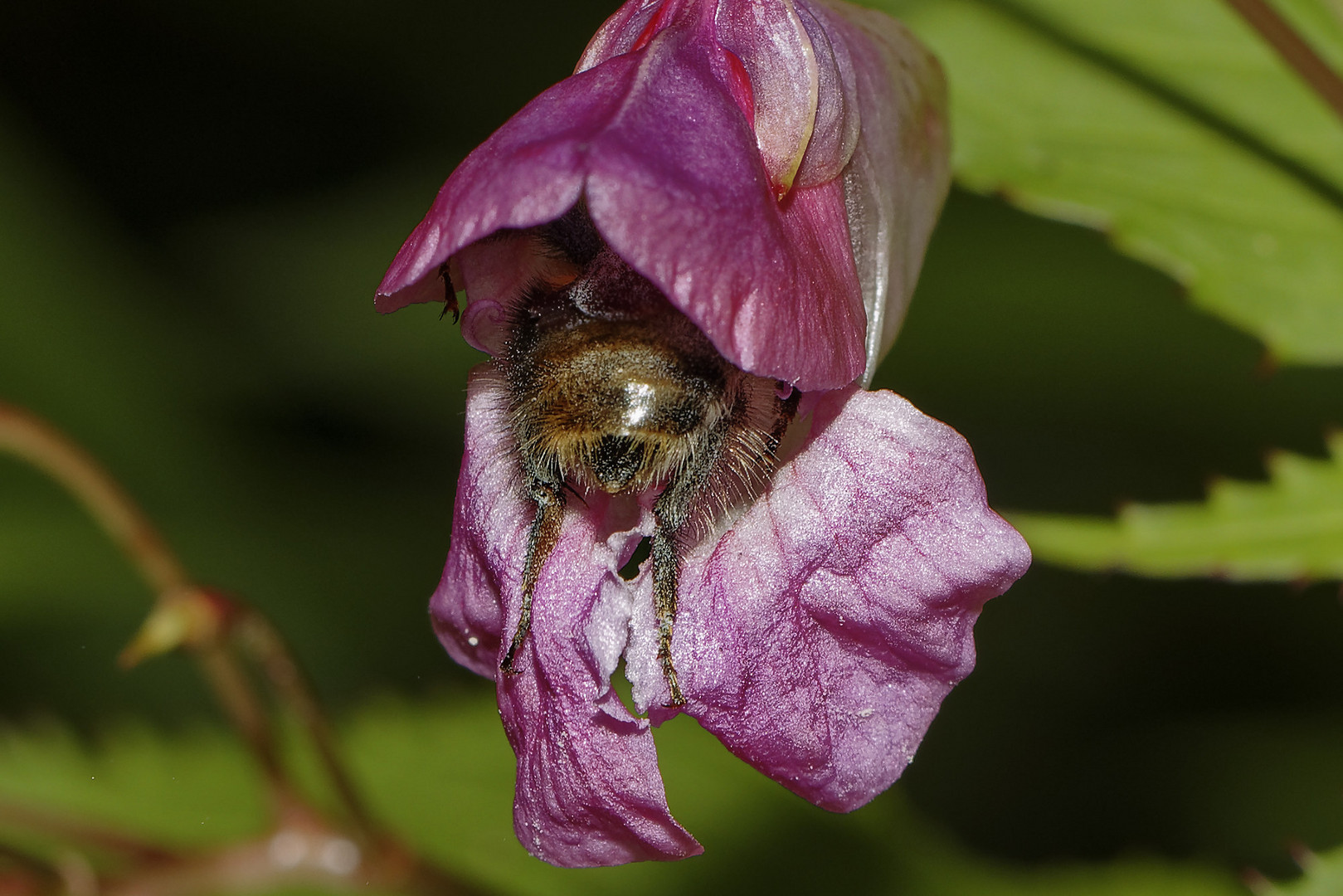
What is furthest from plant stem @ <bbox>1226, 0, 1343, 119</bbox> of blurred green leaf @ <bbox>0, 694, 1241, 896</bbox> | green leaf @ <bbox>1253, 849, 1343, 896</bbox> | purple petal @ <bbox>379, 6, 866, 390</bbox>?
blurred green leaf @ <bbox>0, 694, 1241, 896</bbox>

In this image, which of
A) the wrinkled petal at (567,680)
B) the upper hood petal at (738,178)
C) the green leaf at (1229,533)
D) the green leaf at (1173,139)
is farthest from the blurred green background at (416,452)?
the upper hood petal at (738,178)

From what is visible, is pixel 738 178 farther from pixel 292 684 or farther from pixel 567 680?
pixel 292 684

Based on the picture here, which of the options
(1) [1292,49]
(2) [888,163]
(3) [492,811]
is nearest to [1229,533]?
(1) [1292,49]

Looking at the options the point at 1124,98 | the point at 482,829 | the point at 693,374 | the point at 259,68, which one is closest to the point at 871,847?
the point at 482,829

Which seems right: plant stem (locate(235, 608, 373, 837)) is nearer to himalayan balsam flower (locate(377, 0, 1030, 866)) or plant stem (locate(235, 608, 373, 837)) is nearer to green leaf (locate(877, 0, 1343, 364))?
himalayan balsam flower (locate(377, 0, 1030, 866))

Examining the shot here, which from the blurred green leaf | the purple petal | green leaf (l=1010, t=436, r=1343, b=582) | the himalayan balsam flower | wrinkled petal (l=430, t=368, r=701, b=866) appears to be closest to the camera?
the purple petal

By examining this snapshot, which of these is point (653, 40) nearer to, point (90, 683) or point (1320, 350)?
point (1320, 350)

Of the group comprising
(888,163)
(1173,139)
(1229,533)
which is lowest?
(1229,533)

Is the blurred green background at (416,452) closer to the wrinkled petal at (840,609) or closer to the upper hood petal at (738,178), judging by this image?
the wrinkled petal at (840,609)
